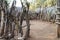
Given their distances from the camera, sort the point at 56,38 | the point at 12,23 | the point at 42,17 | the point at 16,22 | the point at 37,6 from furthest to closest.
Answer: the point at 37,6 < the point at 42,17 < the point at 56,38 < the point at 12,23 < the point at 16,22

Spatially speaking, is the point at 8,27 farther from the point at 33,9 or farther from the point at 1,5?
the point at 33,9

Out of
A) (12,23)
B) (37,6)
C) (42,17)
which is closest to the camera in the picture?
(12,23)

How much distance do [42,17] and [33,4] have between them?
1517 mm

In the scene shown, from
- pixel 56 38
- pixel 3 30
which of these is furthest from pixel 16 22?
pixel 56 38

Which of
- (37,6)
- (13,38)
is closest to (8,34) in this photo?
(13,38)

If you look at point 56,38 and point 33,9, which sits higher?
point 33,9

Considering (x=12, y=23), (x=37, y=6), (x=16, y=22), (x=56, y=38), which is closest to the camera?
(x=16, y=22)

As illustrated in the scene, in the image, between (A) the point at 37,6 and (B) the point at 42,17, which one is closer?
(B) the point at 42,17

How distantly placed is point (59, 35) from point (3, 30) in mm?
2198

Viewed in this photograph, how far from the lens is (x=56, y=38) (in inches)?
265

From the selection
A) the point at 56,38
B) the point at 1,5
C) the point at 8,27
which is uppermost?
the point at 1,5

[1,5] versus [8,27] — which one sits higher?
[1,5]

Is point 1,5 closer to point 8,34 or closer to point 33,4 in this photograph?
point 8,34

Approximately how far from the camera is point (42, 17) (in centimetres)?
1411
